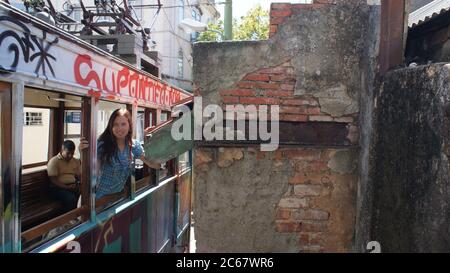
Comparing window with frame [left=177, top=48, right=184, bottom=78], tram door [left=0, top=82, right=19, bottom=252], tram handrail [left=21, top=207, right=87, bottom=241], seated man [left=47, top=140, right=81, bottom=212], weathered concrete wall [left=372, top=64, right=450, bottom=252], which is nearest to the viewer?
weathered concrete wall [left=372, top=64, right=450, bottom=252]

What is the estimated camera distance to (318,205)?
3225 mm

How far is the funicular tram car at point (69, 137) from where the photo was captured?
2.39m

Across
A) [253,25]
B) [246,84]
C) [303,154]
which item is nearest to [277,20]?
[246,84]

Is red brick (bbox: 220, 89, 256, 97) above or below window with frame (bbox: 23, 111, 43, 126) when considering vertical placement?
above

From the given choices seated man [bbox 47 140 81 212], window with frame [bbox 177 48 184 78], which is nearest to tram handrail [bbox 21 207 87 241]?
seated man [bbox 47 140 81 212]

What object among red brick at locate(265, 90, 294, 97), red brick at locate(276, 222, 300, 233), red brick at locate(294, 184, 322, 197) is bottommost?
red brick at locate(276, 222, 300, 233)

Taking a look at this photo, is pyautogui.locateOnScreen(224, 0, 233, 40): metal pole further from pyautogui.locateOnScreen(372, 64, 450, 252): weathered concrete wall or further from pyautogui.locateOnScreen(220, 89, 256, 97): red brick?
pyautogui.locateOnScreen(372, 64, 450, 252): weathered concrete wall

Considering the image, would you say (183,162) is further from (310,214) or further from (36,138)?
(310,214)

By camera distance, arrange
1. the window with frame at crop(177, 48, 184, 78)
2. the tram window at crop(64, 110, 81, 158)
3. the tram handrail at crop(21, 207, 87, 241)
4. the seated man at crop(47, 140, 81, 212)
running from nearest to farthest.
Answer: the tram handrail at crop(21, 207, 87, 241) < the seated man at crop(47, 140, 81, 212) < the tram window at crop(64, 110, 81, 158) < the window with frame at crop(177, 48, 184, 78)

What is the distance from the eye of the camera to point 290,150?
10.5ft

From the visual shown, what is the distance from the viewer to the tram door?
7.66ft

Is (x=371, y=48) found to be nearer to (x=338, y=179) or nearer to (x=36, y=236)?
(x=338, y=179)

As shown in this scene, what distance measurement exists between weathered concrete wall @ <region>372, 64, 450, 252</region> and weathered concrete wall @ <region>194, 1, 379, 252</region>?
0.45 metres

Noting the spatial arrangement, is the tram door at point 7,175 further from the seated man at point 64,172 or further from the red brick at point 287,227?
the seated man at point 64,172
